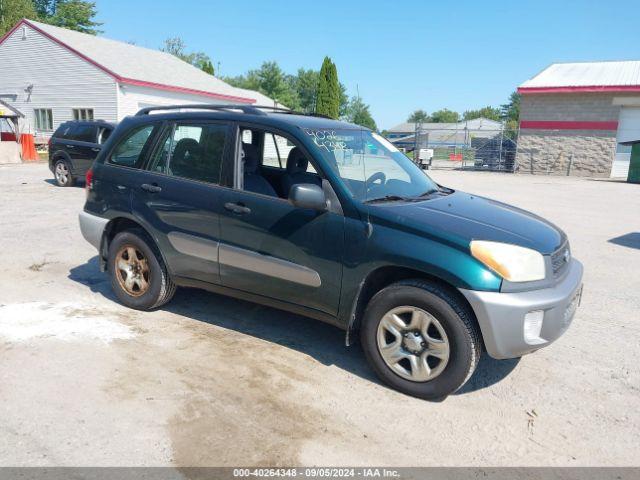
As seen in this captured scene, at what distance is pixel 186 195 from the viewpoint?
171 inches

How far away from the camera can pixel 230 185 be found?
420 centimetres

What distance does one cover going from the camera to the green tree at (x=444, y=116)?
149000 mm

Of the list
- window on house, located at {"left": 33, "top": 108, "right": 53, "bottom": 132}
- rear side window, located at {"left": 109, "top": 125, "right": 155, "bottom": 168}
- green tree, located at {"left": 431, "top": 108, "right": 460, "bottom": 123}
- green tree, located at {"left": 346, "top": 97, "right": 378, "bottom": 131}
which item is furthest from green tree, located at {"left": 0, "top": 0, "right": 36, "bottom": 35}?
green tree, located at {"left": 431, "top": 108, "right": 460, "bottom": 123}

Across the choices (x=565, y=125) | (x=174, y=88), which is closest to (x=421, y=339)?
(x=174, y=88)

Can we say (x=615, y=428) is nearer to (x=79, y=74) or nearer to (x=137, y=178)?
(x=137, y=178)

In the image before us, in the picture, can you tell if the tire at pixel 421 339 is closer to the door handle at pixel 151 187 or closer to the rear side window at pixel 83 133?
the door handle at pixel 151 187

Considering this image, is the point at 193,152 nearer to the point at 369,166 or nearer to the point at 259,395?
the point at 369,166

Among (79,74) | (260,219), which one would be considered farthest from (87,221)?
(79,74)

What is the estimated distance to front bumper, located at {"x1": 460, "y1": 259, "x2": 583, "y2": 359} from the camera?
3.15 meters

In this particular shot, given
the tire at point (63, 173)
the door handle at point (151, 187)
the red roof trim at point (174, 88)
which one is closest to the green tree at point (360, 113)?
the red roof trim at point (174, 88)

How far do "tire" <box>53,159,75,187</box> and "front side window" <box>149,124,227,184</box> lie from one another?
34.3ft

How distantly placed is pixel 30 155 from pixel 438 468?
998 inches

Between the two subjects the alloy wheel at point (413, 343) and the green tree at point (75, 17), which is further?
the green tree at point (75, 17)

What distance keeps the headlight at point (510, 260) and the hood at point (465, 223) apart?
6 centimetres
